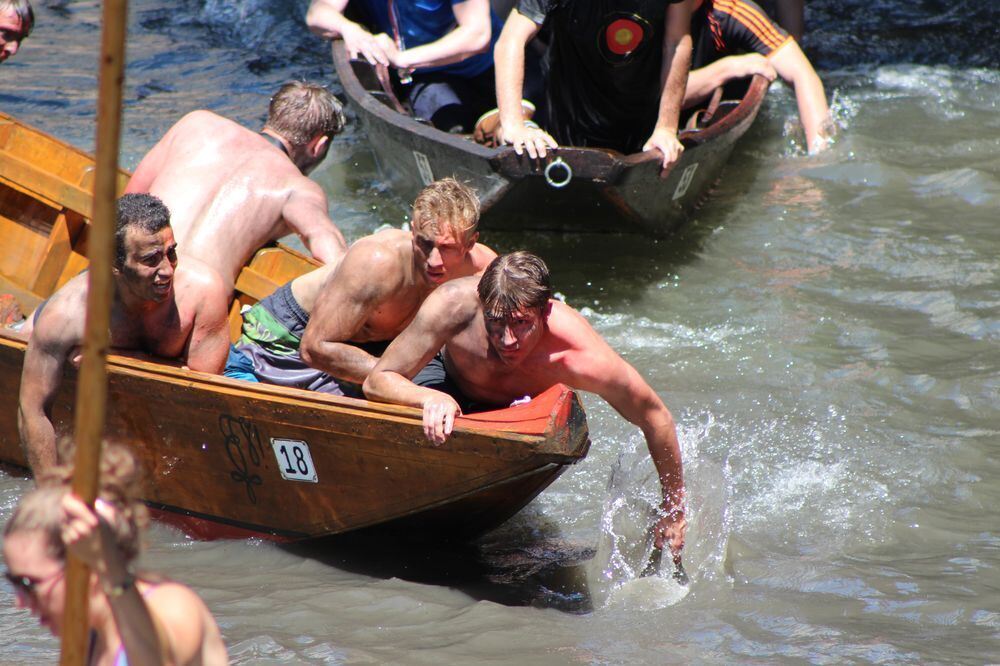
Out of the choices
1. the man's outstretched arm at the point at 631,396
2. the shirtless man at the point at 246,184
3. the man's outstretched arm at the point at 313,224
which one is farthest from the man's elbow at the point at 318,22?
the man's outstretched arm at the point at 631,396

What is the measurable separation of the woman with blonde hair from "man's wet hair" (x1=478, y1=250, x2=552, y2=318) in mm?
1576

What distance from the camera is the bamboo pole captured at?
1610 millimetres

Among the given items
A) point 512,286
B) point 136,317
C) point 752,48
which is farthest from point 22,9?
point 752,48

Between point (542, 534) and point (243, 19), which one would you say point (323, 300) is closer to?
point (542, 534)

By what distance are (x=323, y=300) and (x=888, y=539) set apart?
7.68 feet

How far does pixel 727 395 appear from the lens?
224 inches

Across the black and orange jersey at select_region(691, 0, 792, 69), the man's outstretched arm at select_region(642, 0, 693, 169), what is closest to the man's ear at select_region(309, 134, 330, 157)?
the man's outstretched arm at select_region(642, 0, 693, 169)

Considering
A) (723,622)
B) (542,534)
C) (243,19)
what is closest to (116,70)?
(723,622)

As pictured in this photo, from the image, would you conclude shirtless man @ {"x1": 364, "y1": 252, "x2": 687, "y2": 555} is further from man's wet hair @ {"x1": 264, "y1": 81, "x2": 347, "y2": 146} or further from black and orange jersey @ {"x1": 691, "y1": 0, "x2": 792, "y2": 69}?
black and orange jersey @ {"x1": 691, "y1": 0, "x2": 792, "y2": 69}

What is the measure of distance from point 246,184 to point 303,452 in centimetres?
146

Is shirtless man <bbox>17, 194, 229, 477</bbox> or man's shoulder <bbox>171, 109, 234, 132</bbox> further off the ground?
A: man's shoulder <bbox>171, 109, 234, 132</bbox>

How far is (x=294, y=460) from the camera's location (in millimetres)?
4117

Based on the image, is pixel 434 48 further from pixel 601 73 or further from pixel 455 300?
pixel 455 300

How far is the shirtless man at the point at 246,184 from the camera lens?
4.96m
